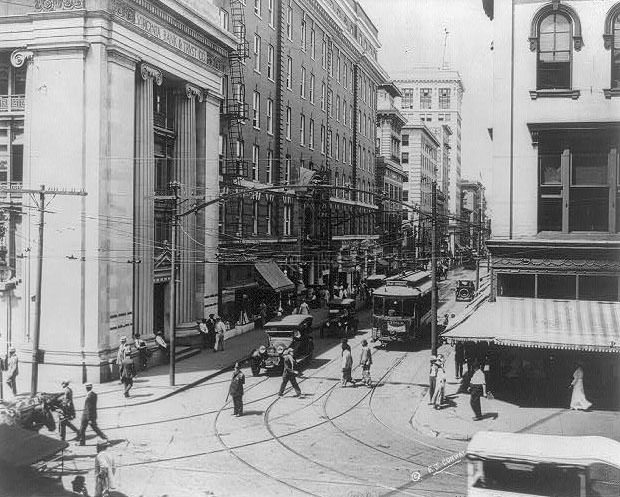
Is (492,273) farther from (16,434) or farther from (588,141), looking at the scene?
(16,434)

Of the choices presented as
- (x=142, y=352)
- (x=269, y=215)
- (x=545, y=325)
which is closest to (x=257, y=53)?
(x=269, y=215)

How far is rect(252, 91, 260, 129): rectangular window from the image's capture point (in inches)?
1630

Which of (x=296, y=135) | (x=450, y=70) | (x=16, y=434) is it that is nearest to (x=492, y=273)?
(x=16, y=434)

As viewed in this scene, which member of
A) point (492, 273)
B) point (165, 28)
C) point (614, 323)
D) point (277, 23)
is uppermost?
point (277, 23)

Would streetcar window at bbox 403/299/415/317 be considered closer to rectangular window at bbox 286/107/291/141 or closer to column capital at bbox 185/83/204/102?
column capital at bbox 185/83/204/102

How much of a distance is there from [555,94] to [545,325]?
756 centimetres

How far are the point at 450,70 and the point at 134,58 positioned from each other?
94076 mm

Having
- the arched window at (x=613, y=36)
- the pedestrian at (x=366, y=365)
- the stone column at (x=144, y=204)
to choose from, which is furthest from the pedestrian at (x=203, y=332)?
the arched window at (x=613, y=36)

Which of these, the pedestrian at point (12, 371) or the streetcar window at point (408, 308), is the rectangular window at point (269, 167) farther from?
the pedestrian at point (12, 371)

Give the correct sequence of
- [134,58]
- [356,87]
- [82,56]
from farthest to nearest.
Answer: [356,87] < [134,58] < [82,56]

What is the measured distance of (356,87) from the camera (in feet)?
218

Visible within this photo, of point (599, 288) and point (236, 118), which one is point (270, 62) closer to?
point (236, 118)

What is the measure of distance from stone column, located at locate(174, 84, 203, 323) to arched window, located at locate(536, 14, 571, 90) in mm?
16182

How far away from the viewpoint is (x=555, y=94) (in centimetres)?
2145
